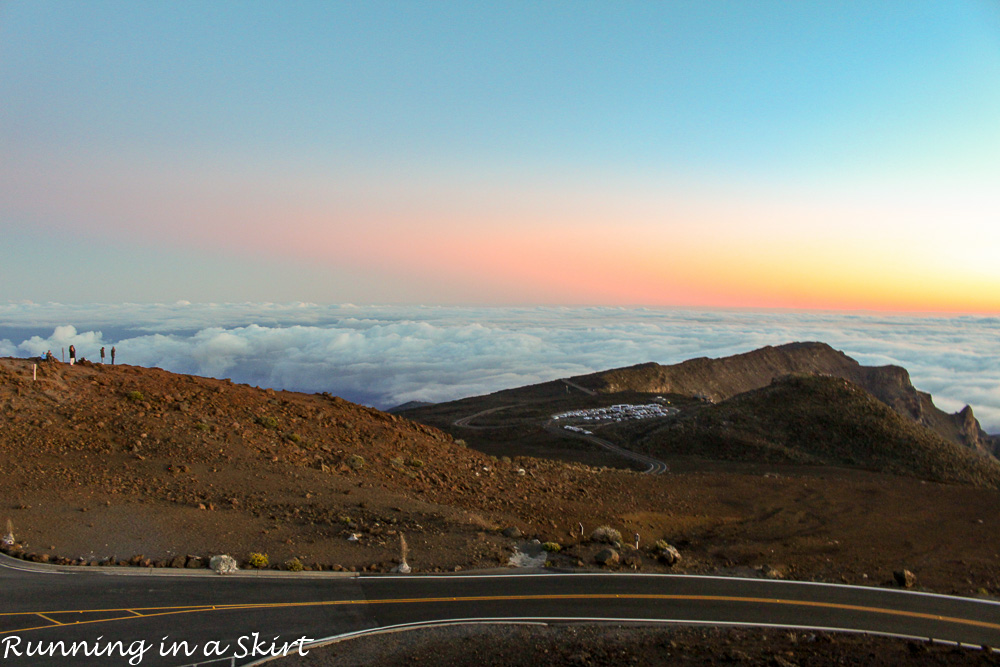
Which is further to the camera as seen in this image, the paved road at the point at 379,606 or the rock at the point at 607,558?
the rock at the point at 607,558

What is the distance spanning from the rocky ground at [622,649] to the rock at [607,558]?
456 cm

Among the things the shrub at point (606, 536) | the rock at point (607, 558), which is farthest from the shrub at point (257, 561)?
the shrub at point (606, 536)

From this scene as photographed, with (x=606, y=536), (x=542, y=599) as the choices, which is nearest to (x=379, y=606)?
(x=542, y=599)

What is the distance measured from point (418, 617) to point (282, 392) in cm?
2430

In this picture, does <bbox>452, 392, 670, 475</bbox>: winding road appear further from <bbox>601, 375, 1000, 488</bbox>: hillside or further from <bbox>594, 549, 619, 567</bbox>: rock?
<bbox>594, 549, 619, 567</bbox>: rock

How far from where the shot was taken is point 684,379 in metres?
118

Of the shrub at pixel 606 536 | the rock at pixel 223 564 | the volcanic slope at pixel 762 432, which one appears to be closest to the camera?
the rock at pixel 223 564

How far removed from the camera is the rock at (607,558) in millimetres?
19000

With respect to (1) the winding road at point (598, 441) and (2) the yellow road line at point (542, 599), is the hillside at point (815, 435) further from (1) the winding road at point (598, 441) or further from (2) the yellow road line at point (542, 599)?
(2) the yellow road line at point (542, 599)

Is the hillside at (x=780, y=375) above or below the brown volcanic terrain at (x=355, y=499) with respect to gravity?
below

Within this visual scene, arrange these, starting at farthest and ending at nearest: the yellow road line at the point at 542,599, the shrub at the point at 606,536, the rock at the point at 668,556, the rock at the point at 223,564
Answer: the shrub at the point at 606,536, the rock at the point at 668,556, the rock at the point at 223,564, the yellow road line at the point at 542,599

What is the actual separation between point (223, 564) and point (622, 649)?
11151 millimetres

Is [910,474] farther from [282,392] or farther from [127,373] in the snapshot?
[127,373]

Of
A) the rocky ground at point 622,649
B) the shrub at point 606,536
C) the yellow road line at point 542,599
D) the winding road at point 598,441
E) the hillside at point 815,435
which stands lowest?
the winding road at point 598,441
